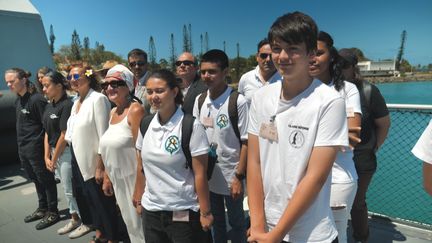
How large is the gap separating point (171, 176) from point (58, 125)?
1.99 m

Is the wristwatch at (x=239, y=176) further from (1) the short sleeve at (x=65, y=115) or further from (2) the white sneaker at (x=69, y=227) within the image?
(2) the white sneaker at (x=69, y=227)

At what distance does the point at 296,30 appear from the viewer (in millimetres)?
1129

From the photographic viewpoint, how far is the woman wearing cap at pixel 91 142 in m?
2.67

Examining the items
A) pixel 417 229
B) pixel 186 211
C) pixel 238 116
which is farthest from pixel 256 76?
pixel 417 229

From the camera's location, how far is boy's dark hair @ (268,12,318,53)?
1.14m

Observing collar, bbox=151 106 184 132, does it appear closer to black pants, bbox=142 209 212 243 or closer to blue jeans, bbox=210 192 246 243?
black pants, bbox=142 209 212 243

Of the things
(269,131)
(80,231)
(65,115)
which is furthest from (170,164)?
(80,231)

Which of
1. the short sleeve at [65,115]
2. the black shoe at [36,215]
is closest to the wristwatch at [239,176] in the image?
the short sleeve at [65,115]

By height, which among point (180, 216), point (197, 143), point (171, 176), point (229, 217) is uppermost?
point (197, 143)

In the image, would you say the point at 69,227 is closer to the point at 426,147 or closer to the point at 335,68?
the point at 335,68

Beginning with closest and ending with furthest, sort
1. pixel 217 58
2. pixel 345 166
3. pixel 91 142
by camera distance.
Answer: pixel 345 166 < pixel 217 58 < pixel 91 142

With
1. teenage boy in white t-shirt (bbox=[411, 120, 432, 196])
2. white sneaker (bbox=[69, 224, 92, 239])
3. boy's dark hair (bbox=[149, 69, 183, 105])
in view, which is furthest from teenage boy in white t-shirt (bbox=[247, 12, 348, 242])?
white sneaker (bbox=[69, 224, 92, 239])

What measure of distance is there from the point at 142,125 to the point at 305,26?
1.35 m

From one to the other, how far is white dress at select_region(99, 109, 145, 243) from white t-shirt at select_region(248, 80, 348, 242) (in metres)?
1.39
